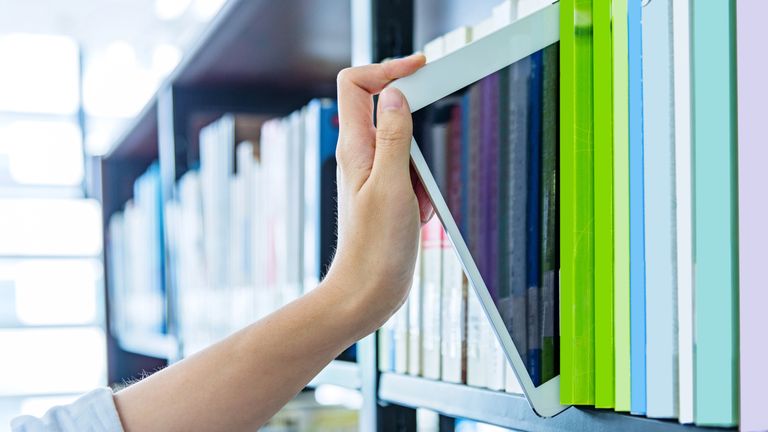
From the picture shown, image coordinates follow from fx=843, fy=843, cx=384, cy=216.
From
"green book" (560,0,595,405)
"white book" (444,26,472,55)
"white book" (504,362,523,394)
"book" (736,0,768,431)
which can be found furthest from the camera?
"white book" (444,26,472,55)

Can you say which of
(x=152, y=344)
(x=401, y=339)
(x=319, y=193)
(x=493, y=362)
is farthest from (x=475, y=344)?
(x=152, y=344)

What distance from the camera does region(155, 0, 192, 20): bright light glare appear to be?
3697 mm

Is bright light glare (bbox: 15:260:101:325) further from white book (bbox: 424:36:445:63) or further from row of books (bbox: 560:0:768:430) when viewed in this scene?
row of books (bbox: 560:0:768:430)

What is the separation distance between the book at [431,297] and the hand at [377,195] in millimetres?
164

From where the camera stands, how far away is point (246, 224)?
4.65ft

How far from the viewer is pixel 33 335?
3.93 metres

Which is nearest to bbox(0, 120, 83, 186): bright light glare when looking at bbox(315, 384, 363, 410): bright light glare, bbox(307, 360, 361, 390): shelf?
A: bbox(315, 384, 363, 410): bright light glare

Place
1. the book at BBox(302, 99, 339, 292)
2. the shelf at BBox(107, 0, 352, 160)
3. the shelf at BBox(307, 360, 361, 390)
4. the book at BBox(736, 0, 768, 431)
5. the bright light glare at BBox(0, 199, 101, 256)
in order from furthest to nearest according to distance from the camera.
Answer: the bright light glare at BBox(0, 199, 101, 256) < the shelf at BBox(107, 0, 352, 160) < the book at BBox(302, 99, 339, 292) < the shelf at BBox(307, 360, 361, 390) < the book at BBox(736, 0, 768, 431)

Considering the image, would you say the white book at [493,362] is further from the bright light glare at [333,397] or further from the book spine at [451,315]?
the bright light glare at [333,397]

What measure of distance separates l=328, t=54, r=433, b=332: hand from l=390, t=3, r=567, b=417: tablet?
0.02m

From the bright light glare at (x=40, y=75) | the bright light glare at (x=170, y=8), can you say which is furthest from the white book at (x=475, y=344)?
the bright light glare at (x=40, y=75)

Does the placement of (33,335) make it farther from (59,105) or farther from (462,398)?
(462,398)

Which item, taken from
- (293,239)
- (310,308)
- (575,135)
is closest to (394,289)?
(310,308)

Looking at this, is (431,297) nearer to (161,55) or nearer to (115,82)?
(161,55)
